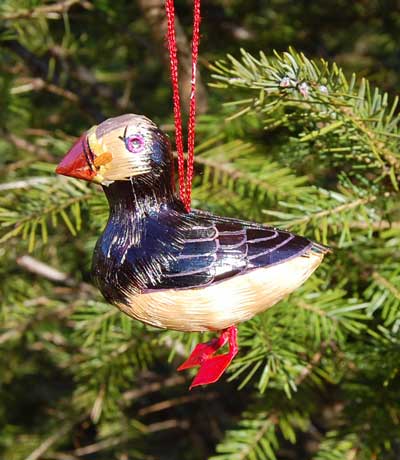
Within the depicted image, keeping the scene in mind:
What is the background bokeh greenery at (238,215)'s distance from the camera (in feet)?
2.14

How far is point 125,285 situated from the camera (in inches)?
20.8

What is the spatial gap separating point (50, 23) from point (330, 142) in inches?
27.5

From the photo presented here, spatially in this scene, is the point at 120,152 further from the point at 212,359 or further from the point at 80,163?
the point at 212,359

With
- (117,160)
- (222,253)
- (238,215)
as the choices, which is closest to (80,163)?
(117,160)

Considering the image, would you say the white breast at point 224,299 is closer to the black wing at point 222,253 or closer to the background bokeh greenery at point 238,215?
the black wing at point 222,253

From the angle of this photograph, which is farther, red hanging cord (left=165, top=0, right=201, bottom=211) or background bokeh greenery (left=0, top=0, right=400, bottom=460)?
background bokeh greenery (left=0, top=0, right=400, bottom=460)

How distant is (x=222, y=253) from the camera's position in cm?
51

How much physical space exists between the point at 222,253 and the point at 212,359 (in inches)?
4.8

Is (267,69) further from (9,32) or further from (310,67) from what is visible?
(9,32)

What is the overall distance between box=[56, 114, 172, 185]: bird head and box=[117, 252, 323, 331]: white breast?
0.33ft

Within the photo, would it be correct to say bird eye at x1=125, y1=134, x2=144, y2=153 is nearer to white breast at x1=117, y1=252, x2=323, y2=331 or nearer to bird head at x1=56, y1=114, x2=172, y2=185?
bird head at x1=56, y1=114, x2=172, y2=185

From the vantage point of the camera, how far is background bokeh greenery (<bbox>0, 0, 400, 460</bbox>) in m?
0.65

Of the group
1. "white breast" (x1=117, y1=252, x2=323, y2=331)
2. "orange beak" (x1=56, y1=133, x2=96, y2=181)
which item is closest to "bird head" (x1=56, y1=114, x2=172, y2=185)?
"orange beak" (x1=56, y1=133, x2=96, y2=181)

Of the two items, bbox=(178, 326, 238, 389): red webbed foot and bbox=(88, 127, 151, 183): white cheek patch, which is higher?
bbox=(88, 127, 151, 183): white cheek patch
